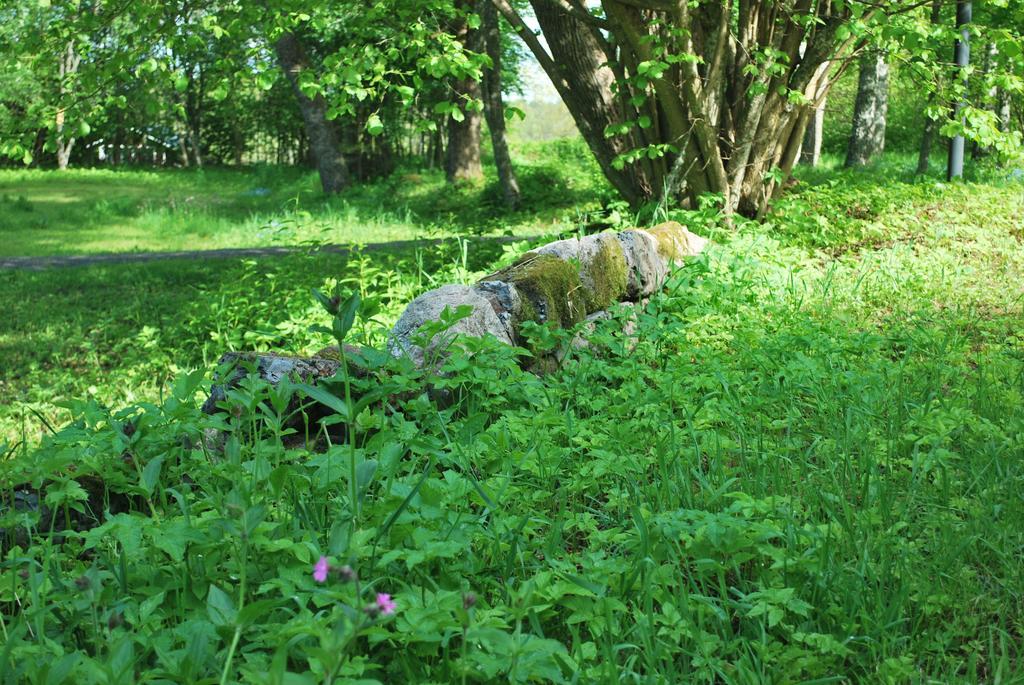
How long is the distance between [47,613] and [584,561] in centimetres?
137

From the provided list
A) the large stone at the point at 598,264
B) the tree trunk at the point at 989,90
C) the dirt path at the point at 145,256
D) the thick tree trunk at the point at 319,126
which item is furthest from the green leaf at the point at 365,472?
the thick tree trunk at the point at 319,126

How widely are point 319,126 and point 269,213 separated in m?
2.53

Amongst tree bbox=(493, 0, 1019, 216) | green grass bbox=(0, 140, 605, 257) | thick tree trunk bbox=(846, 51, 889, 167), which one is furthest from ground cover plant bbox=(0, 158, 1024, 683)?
thick tree trunk bbox=(846, 51, 889, 167)

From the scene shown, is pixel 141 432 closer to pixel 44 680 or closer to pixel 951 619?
pixel 44 680

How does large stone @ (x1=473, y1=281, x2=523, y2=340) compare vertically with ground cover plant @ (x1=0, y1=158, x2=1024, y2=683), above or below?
above

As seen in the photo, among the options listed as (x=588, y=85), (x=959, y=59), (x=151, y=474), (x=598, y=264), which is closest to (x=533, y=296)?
(x=598, y=264)

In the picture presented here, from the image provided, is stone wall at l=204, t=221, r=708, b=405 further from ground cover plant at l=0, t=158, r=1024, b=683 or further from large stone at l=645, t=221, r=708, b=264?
ground cover plant at l=0, t=158, r=1024, b=683

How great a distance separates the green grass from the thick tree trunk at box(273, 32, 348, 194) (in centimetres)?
43

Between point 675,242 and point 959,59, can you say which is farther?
point 959,59

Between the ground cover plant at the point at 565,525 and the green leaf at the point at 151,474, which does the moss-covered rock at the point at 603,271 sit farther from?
the green leaf at the point at 151,474

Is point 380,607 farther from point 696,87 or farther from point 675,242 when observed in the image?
point 696,87

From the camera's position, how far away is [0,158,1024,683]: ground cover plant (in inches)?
76.1

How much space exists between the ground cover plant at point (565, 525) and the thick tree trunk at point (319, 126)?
14.4 meters

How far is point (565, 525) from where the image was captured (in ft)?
8.66
